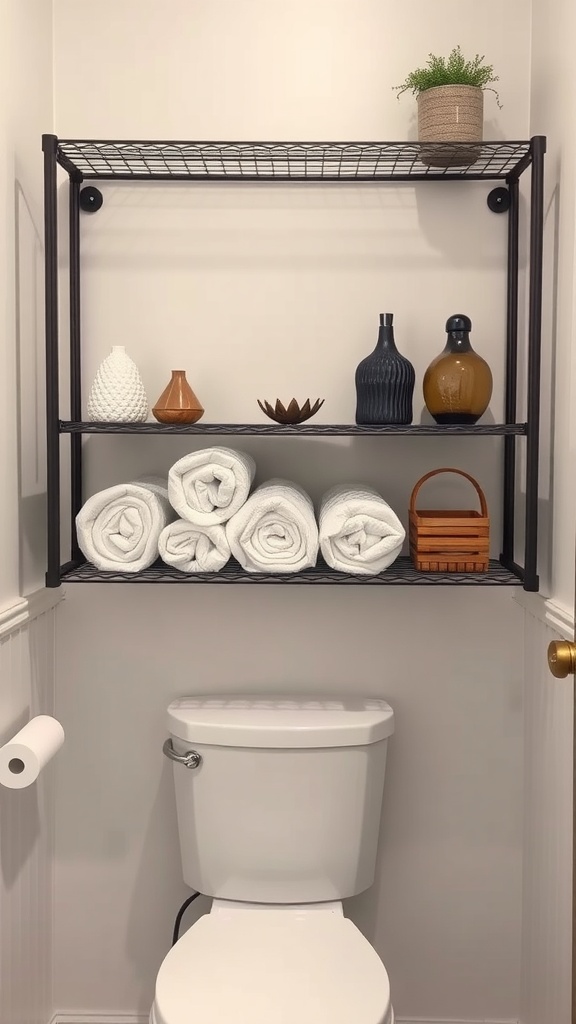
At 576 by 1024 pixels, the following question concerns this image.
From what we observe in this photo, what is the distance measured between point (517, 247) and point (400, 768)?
3.33 ft

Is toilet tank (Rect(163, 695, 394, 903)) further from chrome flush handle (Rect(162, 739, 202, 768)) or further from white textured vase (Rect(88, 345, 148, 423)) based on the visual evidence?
white textured vase (Rect(88, 345, 148, 423))

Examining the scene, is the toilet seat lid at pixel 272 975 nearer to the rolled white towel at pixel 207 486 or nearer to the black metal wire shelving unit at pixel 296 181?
the black metal wire shelving unit at pixel 296 181

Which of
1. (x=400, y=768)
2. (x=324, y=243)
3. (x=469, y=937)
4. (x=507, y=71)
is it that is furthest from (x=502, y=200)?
(x=469, y=937)

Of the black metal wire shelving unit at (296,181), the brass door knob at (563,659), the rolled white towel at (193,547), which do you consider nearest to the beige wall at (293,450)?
the black metal wire shelving unit at (296,181)

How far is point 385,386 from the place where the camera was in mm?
→ 1521

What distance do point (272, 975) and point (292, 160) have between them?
1.35 meters

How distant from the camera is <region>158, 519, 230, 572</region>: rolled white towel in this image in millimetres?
1490

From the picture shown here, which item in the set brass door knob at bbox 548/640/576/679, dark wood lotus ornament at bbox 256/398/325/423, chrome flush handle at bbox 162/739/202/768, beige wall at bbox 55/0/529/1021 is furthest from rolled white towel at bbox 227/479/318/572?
brass door knob at bbox 548/640/576/679

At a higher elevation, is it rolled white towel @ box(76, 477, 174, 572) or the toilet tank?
rolled white towel @ box(76, 477, 174, 572)

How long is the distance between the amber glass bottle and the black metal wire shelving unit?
0.16ft

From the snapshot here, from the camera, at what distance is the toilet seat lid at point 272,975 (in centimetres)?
126

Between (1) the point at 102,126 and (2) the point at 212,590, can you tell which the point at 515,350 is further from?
(1) the point at 102,126

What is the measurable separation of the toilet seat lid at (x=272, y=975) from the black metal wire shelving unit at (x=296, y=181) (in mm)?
570

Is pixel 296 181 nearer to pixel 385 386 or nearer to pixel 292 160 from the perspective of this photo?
pixel 292 160
